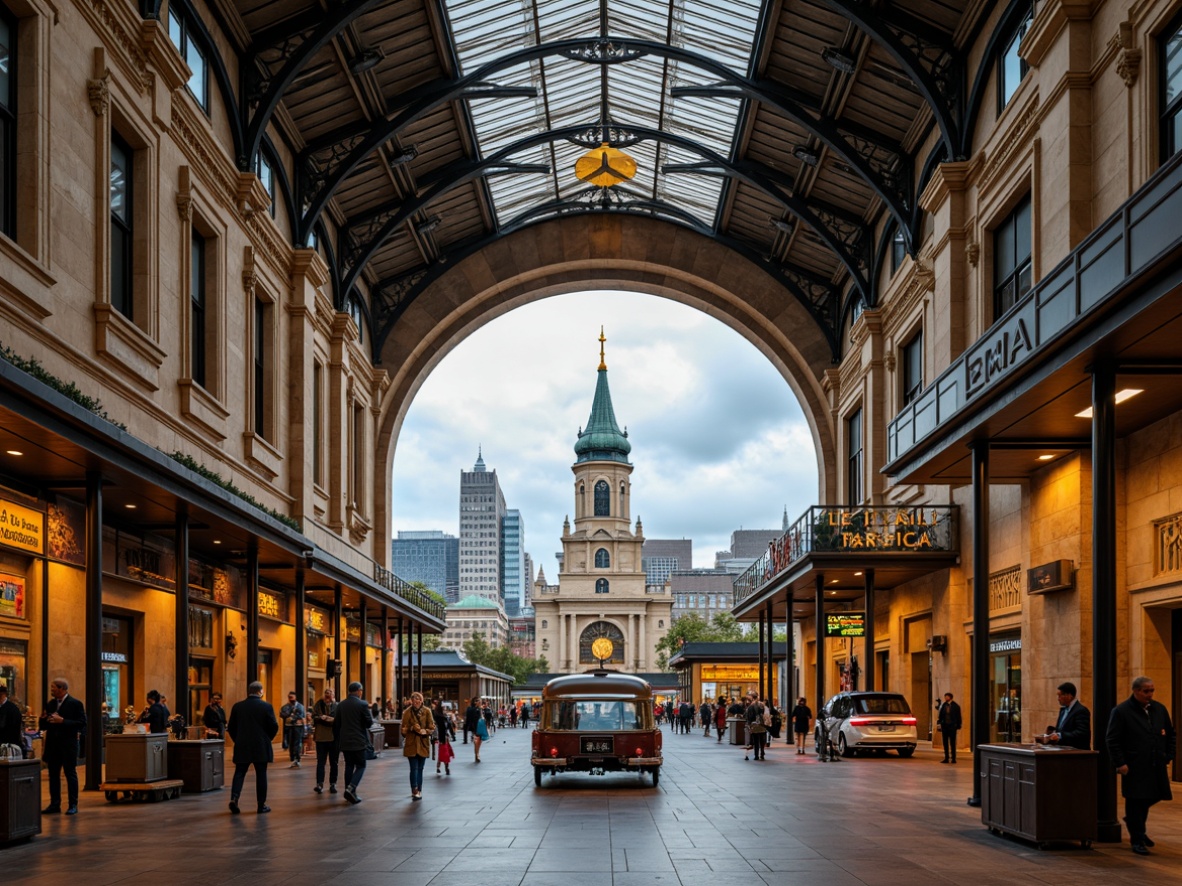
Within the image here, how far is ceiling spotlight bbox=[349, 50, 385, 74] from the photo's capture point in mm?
33406

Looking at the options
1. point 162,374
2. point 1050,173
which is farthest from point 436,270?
point 1050,173

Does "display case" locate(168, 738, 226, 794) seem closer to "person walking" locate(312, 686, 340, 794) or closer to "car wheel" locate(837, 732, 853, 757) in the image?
"person walking" locate(312, 686, 340, 794)

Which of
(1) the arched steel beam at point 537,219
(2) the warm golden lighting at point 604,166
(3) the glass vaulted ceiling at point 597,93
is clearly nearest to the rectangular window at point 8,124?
(3) the glass vaulted ceiling at point 597,93

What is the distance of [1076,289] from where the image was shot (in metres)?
14.8

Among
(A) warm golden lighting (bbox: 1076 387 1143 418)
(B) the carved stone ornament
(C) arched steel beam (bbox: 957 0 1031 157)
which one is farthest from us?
(C) arched steel beam (bbox: 957 0 1031 157)

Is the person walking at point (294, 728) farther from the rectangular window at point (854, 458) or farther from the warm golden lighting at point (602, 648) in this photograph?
the warm golden lighting at point (602, 648)

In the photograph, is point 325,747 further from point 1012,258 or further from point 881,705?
point 1012,258

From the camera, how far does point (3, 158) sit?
18.8 metres

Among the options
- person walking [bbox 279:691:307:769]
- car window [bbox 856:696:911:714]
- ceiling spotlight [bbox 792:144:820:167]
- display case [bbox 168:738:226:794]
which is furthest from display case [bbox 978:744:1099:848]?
ceiling spotlight [bbox 792:144:820:167]

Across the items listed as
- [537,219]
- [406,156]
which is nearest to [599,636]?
[537,219]

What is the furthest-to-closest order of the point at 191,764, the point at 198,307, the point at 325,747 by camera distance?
the point at 198,307 < the point at 325,747 < the point at 191,764

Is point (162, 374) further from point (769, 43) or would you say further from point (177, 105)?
point (769, 43)

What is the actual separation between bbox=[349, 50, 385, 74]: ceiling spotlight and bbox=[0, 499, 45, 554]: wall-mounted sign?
1626cm

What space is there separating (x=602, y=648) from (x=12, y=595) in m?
112
